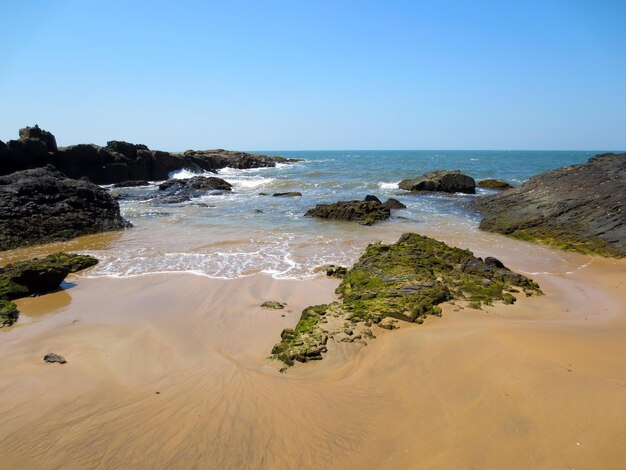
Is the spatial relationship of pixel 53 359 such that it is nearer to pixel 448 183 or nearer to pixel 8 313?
pixel 8 313

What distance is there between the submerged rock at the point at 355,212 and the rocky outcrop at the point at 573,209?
420cm

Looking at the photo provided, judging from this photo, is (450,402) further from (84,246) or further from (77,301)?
(84,246)

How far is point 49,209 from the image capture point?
47.6 ft

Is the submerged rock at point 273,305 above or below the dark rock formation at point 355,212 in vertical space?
above

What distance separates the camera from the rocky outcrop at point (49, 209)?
13.2 metres

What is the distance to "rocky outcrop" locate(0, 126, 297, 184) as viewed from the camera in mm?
27453

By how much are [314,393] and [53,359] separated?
3394mm

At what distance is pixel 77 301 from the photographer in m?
7.48

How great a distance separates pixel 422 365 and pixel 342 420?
1.34 m

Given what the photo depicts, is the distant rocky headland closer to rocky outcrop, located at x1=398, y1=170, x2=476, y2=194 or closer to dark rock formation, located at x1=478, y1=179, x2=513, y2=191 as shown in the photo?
rocky outcrop, located at x1=398, y1=170, x2=476, y2=194

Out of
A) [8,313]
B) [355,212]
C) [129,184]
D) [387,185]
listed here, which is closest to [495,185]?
[387,185]

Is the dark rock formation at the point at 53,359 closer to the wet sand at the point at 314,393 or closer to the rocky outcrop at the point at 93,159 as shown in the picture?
the wet sand at the point at 314,393

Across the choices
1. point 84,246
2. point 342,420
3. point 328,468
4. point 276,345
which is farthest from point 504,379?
point 84,246

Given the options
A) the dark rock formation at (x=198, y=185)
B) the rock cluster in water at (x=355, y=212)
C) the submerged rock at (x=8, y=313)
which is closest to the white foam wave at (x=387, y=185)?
the dark rock formation at (x=198, y=185)
